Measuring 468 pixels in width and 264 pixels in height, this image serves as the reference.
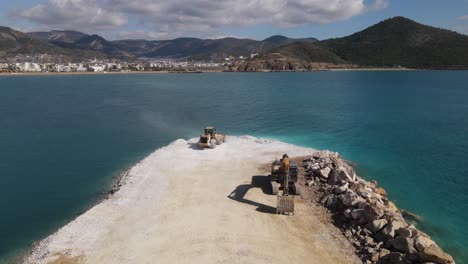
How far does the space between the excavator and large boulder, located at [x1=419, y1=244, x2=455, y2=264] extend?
7.02 m

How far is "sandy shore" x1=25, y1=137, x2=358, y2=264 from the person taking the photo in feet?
53.5

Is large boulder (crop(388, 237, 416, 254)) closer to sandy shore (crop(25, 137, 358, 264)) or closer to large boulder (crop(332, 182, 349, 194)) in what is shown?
sandy shore (crop(25, 137, 358, 264))

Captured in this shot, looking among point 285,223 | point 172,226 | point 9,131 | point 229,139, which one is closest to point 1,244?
point 172,226

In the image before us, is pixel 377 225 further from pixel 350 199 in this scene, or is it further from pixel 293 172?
pixel 293 172

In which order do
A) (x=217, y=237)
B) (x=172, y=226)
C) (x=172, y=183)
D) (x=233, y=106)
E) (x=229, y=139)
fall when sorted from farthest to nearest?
(x=233, y=106)
(x=229, y=139)
(x=172, y=183)
(x=172, y=226)
(x=217, y=237)

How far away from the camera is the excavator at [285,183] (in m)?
19.8

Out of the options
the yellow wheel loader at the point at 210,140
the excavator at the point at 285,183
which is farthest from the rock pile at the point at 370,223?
the yellow wheel loader at the point at 210,140

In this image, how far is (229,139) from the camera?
36.3m

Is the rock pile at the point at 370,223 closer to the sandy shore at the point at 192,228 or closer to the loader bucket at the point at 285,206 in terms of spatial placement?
the sandy shore at the point at 192,228

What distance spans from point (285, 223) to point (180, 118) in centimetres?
4054

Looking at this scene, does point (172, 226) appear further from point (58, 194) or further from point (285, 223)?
point (58, 194)

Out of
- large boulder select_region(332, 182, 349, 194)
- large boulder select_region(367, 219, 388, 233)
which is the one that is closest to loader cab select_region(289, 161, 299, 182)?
large boulder select_region(332, 182, 349, 194)

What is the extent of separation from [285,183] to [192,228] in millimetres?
6542

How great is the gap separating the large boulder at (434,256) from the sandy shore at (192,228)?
2.97 meters
